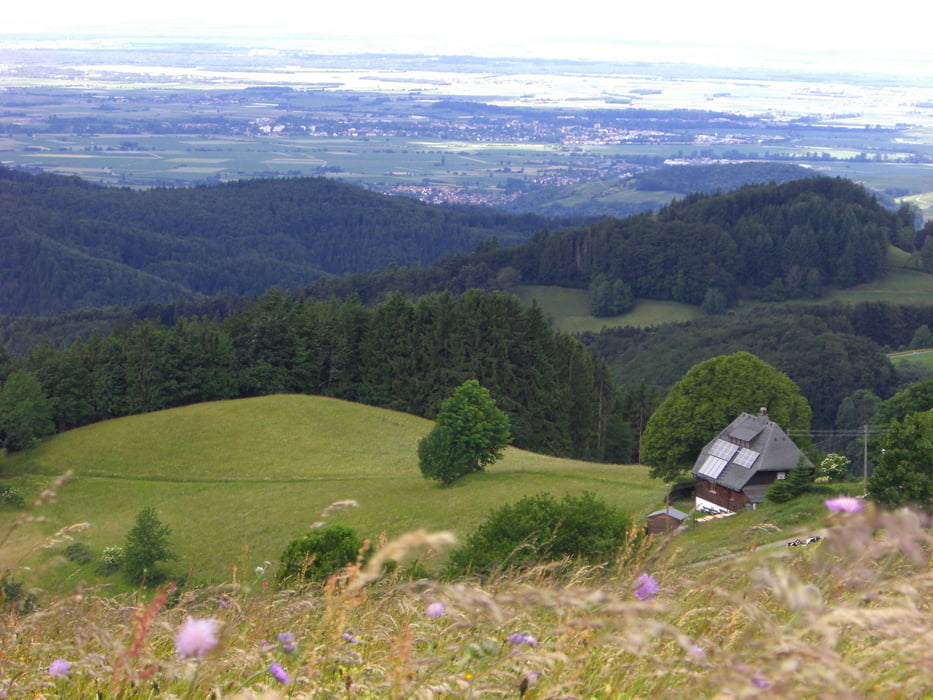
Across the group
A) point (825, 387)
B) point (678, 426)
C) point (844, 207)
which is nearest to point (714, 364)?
point (678, 426)

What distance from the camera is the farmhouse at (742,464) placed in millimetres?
37000

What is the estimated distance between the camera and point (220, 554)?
3619 centimetres

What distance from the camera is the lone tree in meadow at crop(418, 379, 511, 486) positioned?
146 feet

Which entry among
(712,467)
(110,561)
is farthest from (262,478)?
(712,467)

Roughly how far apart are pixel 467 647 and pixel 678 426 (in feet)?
131

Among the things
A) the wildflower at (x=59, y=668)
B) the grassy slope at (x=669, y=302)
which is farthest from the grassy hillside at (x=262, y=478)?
the grassy slope at (x=669, y=302)

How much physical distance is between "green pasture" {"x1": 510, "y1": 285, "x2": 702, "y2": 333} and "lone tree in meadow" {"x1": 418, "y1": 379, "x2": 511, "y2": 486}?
107m

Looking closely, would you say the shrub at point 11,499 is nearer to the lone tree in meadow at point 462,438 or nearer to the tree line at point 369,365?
the tree line at point 369,365

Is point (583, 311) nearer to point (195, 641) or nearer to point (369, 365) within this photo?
point (369, 365)

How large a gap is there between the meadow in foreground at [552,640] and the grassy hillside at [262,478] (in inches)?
1107

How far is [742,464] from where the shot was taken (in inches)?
1473

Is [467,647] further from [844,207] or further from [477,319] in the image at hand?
[844,207]

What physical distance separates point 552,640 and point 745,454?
34.4 meters

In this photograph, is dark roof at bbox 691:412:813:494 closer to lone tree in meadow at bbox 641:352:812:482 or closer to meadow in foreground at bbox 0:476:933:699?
lone tree in meadow at bbox 641:352:812:482
